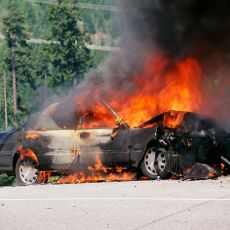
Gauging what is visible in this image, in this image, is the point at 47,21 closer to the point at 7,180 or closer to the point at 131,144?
the point at 7,180

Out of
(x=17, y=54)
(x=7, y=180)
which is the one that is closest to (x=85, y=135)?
(x=7, y=180)

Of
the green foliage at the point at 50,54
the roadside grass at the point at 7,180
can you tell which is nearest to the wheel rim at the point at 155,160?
the roadside grass at the point at 7,180

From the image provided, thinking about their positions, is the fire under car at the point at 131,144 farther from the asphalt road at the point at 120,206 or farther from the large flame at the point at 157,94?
the asphalt road at the point at 120,206

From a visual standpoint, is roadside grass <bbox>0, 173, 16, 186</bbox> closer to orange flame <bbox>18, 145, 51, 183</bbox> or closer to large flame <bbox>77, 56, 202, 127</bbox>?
large flame <bbox>77, 56, 202, 127</bbox>

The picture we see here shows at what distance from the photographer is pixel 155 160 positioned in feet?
50.1

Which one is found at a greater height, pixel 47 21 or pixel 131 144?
pixel 47 21

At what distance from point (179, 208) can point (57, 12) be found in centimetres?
8570

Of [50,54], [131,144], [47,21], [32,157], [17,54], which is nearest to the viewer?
[131,144]

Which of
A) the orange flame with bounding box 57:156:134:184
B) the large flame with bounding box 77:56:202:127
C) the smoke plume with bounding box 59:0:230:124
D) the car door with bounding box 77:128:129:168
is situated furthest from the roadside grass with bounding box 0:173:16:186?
the car door with bounding box 77:128:129:168

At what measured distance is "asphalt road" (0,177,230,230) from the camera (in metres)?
8.98

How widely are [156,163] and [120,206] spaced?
15.5 ft

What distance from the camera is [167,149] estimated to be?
598 inches

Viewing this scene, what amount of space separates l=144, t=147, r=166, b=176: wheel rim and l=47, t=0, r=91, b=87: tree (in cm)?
7616

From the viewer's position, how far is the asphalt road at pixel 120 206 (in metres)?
8.98
